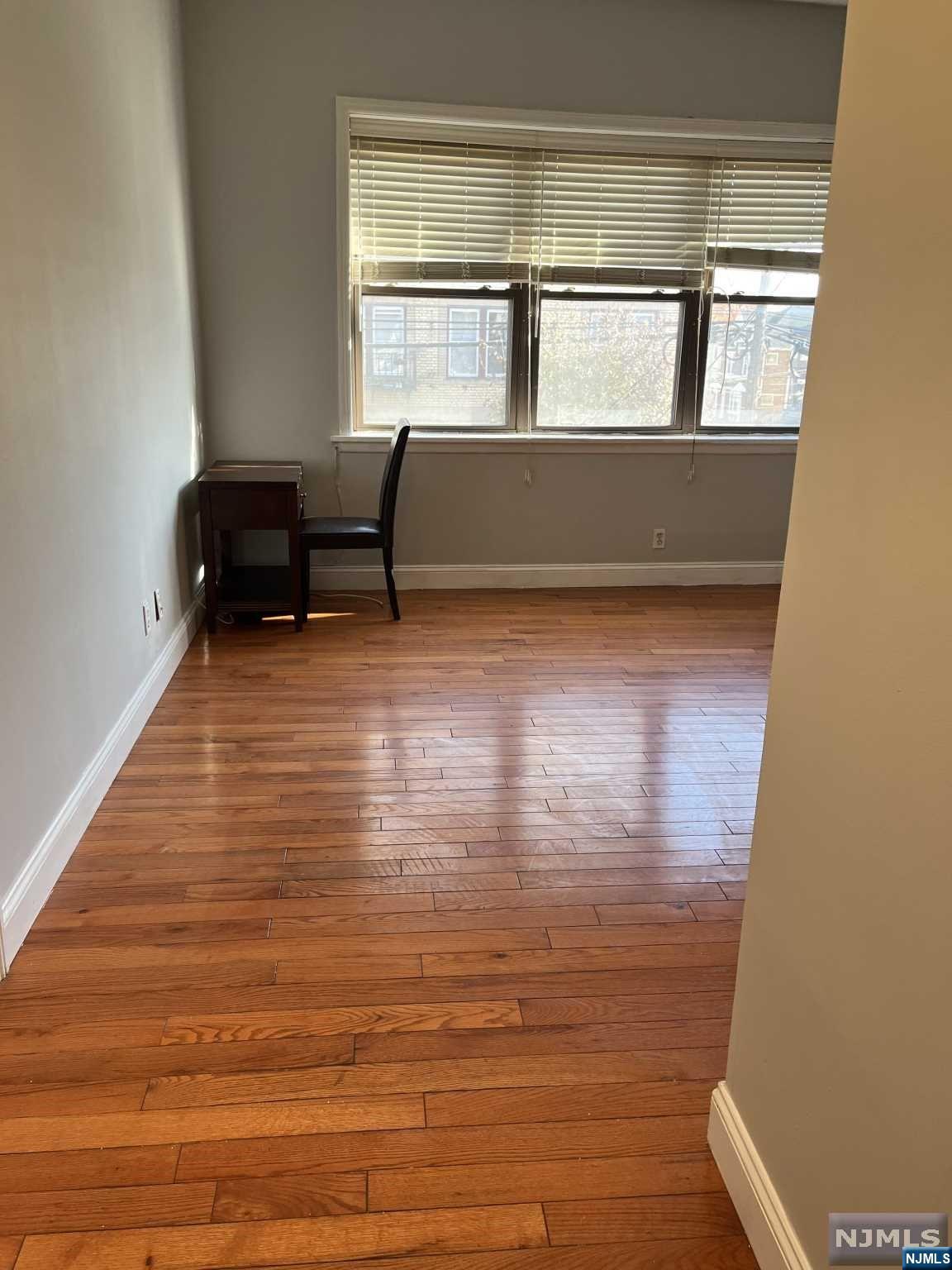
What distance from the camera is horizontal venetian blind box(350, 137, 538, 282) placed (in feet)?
15.4

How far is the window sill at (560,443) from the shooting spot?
4.95 m

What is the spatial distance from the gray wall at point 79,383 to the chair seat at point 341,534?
637mm

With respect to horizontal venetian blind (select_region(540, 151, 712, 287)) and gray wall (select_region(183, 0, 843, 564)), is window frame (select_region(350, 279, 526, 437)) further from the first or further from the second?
horizontal venetian blind (select_region(540, 151, 712, 287))

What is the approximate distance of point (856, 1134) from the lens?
3.93 feet

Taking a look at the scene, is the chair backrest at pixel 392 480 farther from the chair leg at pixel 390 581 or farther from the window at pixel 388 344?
the window at pixel 388 344

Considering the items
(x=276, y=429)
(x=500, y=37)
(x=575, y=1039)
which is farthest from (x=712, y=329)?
(x=575, y=1039)

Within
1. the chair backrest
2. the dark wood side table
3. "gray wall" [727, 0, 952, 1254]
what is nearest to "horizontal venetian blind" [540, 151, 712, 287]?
the chair backrest

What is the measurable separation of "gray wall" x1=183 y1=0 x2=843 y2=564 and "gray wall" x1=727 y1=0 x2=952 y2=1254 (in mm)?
3849

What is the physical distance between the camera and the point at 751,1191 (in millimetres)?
1494

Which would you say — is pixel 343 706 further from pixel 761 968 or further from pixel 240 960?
pixel 761 968

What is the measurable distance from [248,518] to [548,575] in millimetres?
1745

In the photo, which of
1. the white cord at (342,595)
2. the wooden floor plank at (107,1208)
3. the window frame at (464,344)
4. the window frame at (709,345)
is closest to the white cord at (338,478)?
the window frame at (464,344)

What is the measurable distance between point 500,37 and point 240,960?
171 inches

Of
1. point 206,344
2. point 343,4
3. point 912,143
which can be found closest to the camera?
point 912,143
